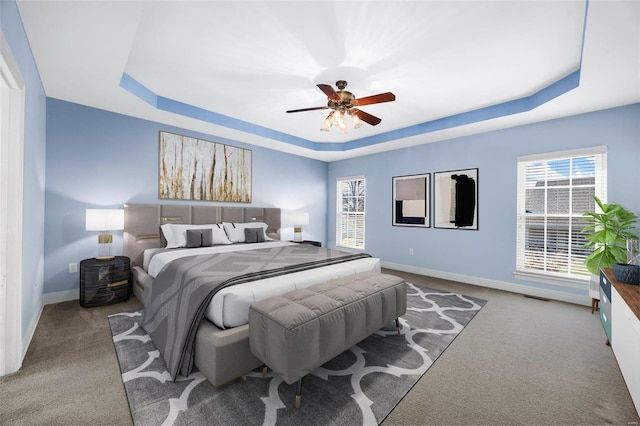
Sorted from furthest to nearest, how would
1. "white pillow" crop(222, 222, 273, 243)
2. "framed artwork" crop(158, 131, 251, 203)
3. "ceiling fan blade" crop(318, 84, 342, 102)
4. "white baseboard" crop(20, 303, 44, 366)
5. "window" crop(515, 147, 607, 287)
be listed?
"white pillow" crop(222, 222, 273, 243) → "framed artwork" crop(158, 131, 251, 203) → "window" crop(515, 147, 607, 287) → "ceiling fan blade" crop(318, 84, 342, 102) → "white baseboard" crop(20, 303, 44, 366)

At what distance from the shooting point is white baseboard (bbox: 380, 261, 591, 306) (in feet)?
11.5

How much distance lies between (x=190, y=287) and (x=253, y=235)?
2293 millimetres

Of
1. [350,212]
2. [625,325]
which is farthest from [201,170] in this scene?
[625,325]

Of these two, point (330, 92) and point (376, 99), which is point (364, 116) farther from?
point (330, 92)

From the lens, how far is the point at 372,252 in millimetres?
5867

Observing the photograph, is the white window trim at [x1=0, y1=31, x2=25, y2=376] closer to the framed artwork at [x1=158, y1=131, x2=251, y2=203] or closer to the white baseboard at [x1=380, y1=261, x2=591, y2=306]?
the framed artwork at [x1=158, y1=131, x2=251, y2=203]

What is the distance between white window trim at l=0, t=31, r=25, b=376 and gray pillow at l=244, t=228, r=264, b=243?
2.62 meters

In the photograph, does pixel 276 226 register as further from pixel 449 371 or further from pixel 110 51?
pixel 449 371

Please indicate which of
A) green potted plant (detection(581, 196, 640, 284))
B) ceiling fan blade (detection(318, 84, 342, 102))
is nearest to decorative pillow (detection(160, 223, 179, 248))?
ceiling fan blade (detection(318, 84, 342, 102))

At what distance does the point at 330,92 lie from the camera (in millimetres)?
2740

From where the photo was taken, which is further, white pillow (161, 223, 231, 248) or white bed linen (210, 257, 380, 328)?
white pillow (161, 223, 231, 248)

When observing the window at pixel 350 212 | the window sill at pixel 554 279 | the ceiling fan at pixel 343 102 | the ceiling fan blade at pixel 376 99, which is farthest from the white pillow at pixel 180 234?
the window sill at pixel 554 279

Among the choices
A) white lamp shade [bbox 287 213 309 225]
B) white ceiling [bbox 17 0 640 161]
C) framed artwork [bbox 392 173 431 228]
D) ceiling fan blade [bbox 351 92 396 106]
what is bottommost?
white lamp shade [bbox 287 213 309 225]

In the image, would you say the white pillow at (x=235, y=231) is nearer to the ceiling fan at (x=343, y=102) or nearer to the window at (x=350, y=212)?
the ceiling fan at (x=343, y=102)
